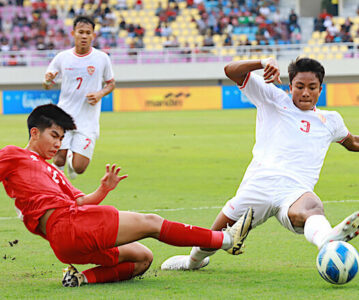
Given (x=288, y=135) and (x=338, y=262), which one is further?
(x=288, y=135)

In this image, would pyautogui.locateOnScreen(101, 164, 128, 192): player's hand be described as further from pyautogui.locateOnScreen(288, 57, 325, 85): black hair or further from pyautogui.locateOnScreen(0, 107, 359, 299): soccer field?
pyautogui.locateOnScreen(288, 57, 325, 85): black hair

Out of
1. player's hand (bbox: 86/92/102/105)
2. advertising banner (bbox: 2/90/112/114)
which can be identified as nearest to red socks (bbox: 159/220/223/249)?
player's hand (bbox: 86/92/102/105)

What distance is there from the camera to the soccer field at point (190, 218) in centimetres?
442

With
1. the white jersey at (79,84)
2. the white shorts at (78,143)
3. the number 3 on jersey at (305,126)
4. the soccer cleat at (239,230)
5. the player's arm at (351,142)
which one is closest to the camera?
the soccer cleat at (239,230)

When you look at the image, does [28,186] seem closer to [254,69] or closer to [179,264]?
[179,264]

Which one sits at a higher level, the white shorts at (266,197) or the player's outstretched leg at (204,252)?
the white shorts at (266,197)

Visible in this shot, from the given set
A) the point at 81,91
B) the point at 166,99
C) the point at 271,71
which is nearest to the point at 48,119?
the point at 271,71

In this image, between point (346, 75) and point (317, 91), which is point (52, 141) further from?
point (346, 75)

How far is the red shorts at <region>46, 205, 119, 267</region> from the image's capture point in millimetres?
4277

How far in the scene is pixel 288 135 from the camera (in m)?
5.21

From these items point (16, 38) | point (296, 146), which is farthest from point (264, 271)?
point (16, 38)

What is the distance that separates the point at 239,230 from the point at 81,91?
569 centimetres

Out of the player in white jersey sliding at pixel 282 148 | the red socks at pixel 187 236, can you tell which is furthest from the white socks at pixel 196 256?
the red socks at pixel 187 236

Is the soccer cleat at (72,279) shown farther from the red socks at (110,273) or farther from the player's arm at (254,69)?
the player's arm at (254,69)
